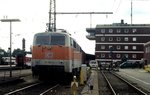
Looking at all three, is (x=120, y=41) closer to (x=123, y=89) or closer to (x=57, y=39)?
(x=57, y=39)

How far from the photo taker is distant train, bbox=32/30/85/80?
29188 mm

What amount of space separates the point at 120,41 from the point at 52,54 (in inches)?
4688

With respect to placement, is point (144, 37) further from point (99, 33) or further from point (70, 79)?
point (70, 79)

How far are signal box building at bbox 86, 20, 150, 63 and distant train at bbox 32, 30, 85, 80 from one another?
381 feet

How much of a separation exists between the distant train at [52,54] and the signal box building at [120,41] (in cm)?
11602

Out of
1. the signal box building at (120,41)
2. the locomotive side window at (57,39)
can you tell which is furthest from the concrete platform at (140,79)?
the signal box building at (120,41)

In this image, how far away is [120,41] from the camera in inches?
5797

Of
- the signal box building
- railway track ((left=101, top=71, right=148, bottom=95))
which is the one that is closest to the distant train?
railway track ((left=101, top=71, right=148, bottom=95))

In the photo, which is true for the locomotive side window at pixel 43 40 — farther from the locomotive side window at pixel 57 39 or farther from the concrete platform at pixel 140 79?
the concrete platform at pixel 140 79

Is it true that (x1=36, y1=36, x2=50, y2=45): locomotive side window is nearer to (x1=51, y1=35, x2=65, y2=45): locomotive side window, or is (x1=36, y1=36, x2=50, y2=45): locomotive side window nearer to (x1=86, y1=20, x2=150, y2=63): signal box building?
(x1=51, y1=35, x2=65, y2=45): locomotive side window

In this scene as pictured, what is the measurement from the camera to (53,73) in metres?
29.8

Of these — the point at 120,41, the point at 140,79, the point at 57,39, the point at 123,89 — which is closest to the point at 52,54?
the point at 57,39

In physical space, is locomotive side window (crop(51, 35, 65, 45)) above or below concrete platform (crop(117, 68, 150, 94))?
above

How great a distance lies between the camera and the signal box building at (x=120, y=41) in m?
146
